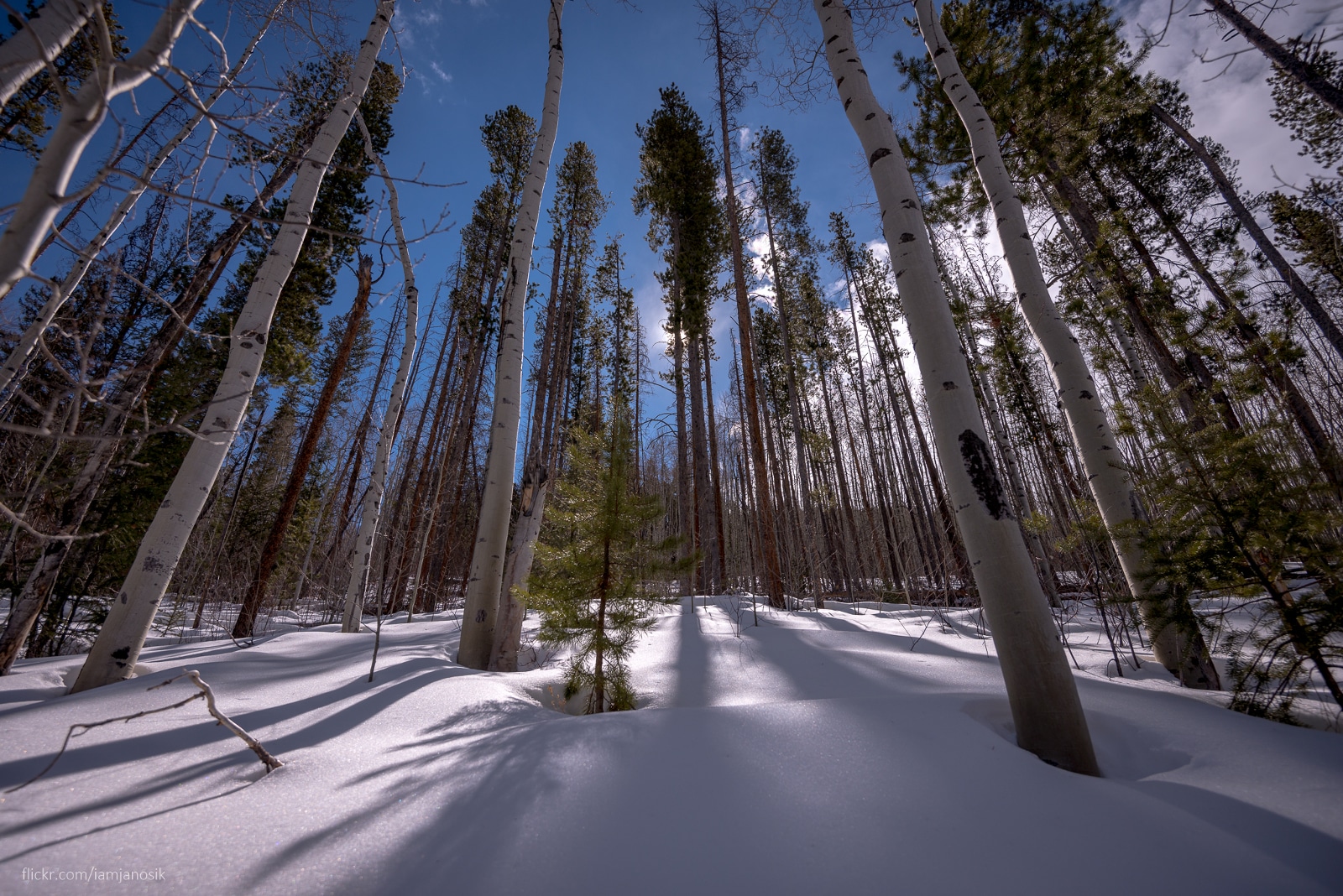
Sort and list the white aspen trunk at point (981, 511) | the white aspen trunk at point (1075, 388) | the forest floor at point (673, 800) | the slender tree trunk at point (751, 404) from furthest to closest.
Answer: the slender tree trunk at point (751, 404) < the white aspen trunk at point (1075, 388) < the white aspen trunk at point (981, 511) < the forest floor at point (673, 800)

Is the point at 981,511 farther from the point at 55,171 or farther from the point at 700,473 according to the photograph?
the point at 700,473

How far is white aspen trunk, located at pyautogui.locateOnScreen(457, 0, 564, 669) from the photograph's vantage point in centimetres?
Answer: 388

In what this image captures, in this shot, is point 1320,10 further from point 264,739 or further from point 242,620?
point 242,620

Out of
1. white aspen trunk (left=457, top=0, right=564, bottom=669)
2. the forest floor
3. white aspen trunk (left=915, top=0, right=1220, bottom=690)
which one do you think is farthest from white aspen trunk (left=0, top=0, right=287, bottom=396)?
white aspen trunk (left=915, top=0, right=1220, bottom=690)

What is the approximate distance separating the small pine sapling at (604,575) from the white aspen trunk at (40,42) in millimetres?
2521

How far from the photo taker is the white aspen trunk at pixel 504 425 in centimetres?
388

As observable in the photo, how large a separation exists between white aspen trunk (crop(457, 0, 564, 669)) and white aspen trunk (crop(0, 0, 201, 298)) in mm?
2921

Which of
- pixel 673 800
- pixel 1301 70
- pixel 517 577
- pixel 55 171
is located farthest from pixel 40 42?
pixel 1301 70

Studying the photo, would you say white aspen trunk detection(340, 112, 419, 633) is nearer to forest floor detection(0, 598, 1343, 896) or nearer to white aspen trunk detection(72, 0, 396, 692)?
white aspen trunk detection(72, 0, 396, 692)

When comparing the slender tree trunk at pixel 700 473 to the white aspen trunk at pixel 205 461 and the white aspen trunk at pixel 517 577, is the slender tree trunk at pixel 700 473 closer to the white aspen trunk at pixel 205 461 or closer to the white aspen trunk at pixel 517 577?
the white aspen trunk at pixel 517 577

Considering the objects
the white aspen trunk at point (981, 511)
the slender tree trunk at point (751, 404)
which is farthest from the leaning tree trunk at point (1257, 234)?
the white aspen trunk at point (981, 511)

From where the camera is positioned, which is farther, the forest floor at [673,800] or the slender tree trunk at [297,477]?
the slender tree trunk at [297,477]

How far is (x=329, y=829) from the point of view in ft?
3.77

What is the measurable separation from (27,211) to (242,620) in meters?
→ 7.90
